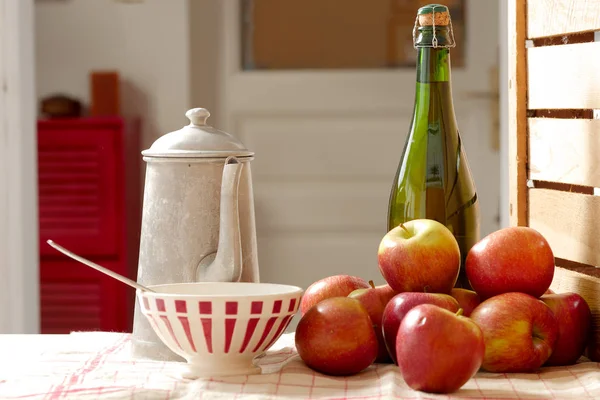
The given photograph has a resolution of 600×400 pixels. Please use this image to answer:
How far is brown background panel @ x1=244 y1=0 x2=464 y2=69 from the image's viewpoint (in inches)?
139

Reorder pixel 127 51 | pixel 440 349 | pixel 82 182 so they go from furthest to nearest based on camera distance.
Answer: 1. pixel 127 51
2. pixel 82 182
3. pixel 440 349

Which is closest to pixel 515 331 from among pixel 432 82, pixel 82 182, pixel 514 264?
pixel 514 264

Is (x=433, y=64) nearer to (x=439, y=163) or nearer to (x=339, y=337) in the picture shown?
(x=439, y=163)

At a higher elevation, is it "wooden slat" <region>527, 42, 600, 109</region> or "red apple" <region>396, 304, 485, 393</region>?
"wooden slat" <region>527, 42, 600, 109</region>

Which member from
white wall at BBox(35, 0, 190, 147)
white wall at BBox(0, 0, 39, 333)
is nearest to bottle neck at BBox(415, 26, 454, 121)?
white wall at BBox(0, 0, 39, 333)

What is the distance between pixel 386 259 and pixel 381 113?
→ 8.81 ft

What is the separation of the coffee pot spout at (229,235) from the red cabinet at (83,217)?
2351mm

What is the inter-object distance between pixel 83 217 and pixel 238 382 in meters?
2.52

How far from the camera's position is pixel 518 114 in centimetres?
113

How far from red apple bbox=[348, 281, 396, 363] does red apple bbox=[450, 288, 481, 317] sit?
0.06m

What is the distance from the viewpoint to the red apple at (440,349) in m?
0.74

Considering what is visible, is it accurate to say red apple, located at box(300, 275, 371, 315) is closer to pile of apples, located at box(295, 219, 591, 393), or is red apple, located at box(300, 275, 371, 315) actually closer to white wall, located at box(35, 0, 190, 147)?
pile of apples, located at box(295, 219, 591, 393)

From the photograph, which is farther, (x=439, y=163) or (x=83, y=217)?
(x=83, y=217)

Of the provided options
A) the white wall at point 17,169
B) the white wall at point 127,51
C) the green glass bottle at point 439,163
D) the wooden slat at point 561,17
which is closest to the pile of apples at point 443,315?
the green glass bottle at point 439,163
